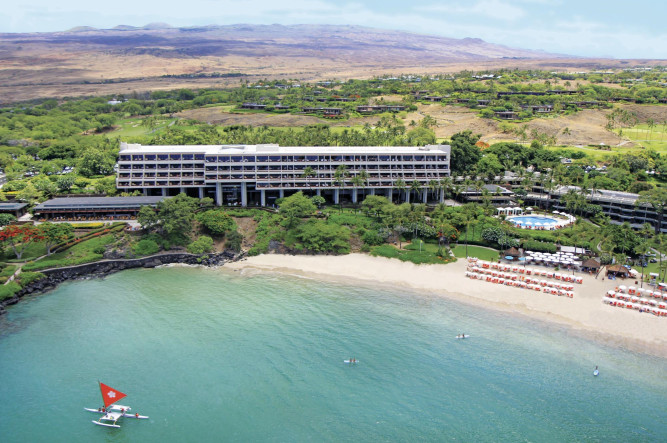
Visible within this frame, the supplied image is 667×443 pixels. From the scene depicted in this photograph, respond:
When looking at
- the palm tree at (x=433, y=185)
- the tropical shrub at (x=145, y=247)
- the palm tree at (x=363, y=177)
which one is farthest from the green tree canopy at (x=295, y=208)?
the palm tree at (x=433, y=185)

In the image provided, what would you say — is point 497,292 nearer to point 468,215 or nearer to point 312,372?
point 468,215

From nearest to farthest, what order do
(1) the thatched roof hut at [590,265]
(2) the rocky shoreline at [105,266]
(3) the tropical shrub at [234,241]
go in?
(2) the rocky shoreline at [105,266], (1) the thatched roof hut at [590,265], (3) the tropical shrub at [234,241]

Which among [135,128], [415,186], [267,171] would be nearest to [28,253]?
[267,171]

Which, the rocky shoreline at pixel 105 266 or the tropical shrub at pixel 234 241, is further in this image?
the tropical shrub at pixel 234 241

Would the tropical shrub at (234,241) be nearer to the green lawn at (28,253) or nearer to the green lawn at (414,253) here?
the green lawn at (414,253)

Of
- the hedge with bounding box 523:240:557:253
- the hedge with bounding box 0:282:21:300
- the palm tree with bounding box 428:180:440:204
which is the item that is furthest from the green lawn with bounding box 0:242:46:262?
the hedge with bounding box 523:240:557:253

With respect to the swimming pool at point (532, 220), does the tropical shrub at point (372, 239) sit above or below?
below

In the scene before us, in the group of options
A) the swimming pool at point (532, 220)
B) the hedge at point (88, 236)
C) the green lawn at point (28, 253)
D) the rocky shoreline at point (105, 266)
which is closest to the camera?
the rocky shoreline at point (105, 266)
